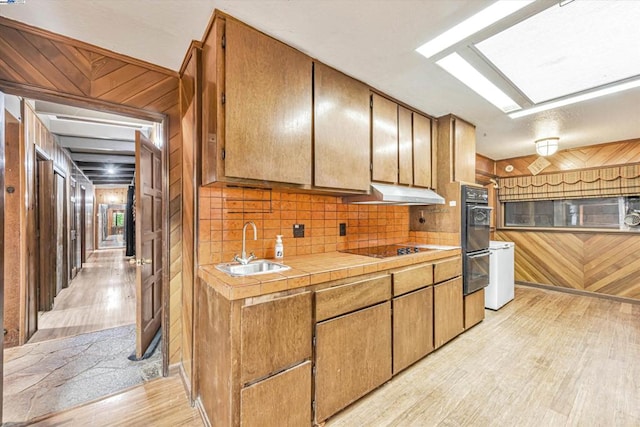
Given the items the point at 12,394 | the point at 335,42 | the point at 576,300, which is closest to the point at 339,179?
the point at 335,42

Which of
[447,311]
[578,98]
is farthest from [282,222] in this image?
[578,98]

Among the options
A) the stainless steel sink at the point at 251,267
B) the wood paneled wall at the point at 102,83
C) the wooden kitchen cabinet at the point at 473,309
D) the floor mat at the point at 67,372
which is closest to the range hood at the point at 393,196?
the stainless steel sink at the point at 251,267

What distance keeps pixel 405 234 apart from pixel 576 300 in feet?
10.4

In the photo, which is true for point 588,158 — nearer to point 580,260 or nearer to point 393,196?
point 580,260

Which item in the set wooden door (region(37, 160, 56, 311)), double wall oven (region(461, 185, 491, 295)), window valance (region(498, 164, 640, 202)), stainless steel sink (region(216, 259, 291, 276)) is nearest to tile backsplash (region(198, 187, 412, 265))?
stainless steel sink (region(216, 259, 291, 276))

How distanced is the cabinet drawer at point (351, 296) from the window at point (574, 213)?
14.9ft

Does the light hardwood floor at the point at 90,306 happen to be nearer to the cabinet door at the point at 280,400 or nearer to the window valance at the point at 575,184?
the cabinet door at the point at 280,400

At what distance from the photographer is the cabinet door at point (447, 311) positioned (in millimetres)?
2502

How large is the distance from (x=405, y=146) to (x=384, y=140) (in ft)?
1.13

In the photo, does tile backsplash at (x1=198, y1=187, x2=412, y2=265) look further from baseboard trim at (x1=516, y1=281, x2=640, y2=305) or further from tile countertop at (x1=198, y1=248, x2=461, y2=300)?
baseboard trim at (x1=516, y1=281, x2=640, y2=305)

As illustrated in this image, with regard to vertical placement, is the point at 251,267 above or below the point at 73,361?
above

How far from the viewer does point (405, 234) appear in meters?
3.37

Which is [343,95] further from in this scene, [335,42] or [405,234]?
[405,234]

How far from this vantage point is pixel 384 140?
2537mm
